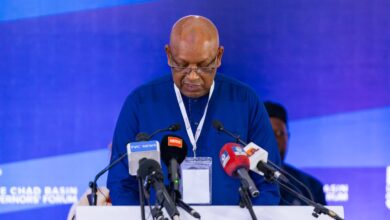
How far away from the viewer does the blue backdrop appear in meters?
5.36

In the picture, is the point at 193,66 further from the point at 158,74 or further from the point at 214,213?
the point at 158,74

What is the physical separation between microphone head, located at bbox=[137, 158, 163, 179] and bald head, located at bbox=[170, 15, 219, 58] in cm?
86

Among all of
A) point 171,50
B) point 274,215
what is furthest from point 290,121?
point 274,215

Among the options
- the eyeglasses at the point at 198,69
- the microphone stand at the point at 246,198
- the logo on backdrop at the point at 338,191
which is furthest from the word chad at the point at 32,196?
the microphone stand at the point at 246,198

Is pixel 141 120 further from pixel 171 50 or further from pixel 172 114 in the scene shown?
pixel 171 50

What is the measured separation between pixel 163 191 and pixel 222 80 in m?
1.40

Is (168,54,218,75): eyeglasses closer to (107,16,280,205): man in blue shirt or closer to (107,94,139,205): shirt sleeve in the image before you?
(107,16,280,205): man in blue shirt

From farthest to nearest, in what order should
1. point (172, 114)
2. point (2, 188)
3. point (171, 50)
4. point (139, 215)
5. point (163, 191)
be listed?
point (2, 188), point (172, 114), point (171, 50), point (139, 215), point (163, 191)

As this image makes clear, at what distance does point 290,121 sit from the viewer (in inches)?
217

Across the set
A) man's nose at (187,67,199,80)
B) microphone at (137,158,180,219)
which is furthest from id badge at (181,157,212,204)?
man's nose at (187,67,199,80)

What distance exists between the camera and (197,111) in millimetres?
3576

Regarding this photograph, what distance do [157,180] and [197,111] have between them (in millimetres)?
1160

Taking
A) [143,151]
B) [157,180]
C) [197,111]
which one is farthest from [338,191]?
[157,180]

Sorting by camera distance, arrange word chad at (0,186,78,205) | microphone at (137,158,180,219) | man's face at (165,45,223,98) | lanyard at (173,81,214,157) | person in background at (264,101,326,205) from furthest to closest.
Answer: person in background at (264,101,326,205) < word chad at (0,186,78,205) < lanyard at (173,81,214,157) < man's face at (165,45,223,98) < microphone at (137,158,180,219)
